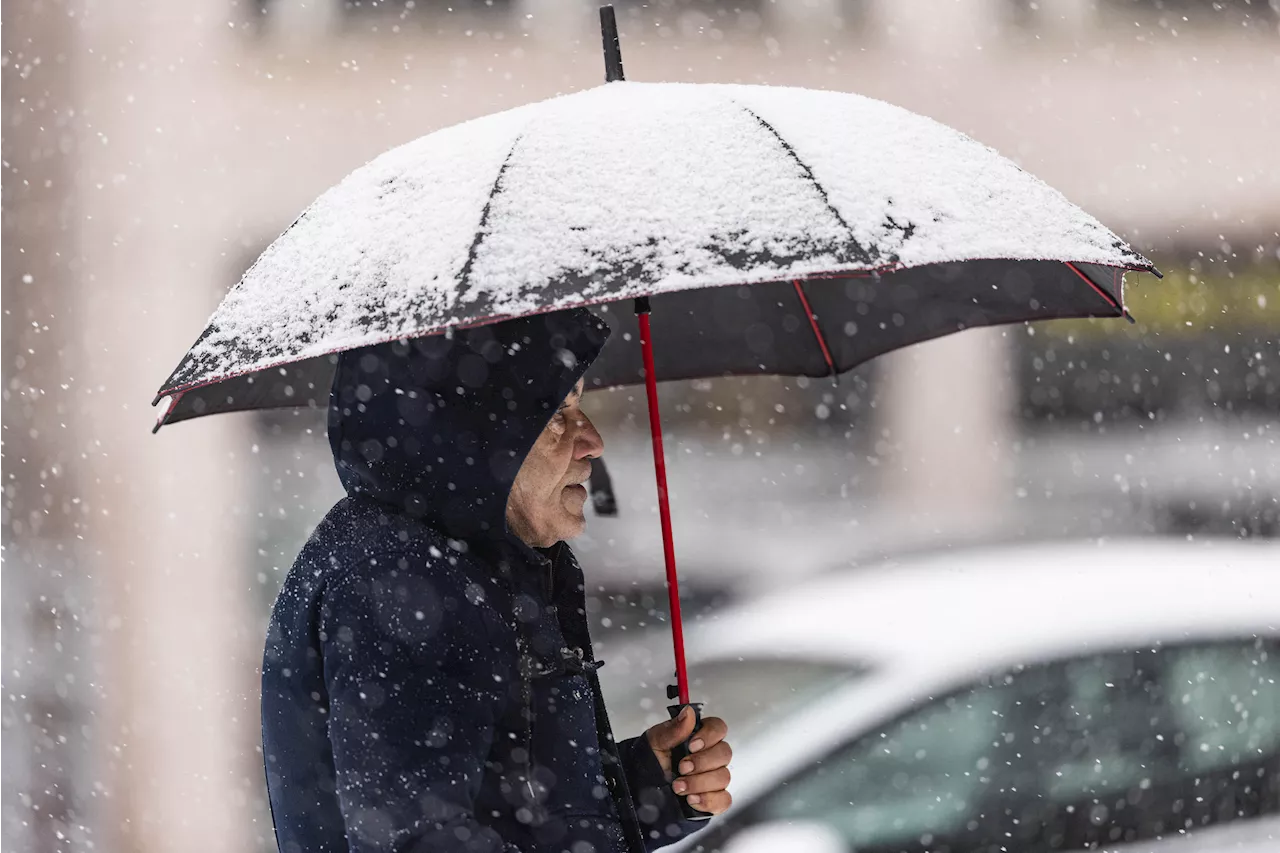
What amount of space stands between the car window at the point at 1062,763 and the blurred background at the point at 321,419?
2635 mm

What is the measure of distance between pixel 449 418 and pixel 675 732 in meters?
0.67

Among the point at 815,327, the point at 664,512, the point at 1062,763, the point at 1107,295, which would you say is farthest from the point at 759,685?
the point at 1107,295

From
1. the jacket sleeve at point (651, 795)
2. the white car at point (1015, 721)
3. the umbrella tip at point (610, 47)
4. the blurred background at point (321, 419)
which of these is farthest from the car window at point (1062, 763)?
the blurred background at point (321, 419)

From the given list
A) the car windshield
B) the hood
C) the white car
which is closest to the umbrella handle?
→ the hood

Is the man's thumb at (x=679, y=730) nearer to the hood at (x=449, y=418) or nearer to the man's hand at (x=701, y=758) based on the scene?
the man's hand at (x=701, y=758)

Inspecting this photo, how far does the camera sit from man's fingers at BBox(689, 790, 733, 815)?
6.72 feet

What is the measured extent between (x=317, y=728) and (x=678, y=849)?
2.35 m

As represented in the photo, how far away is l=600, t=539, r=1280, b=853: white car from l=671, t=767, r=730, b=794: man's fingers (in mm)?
1613

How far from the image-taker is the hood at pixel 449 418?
175cm

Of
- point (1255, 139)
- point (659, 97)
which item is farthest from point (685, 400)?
point (659, 97)

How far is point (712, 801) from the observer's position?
205 cm

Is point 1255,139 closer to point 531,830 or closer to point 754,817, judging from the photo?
point 754,817

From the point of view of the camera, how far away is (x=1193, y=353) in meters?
8.70

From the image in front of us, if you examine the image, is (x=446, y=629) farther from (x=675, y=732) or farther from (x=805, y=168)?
(x=805, y=168)
